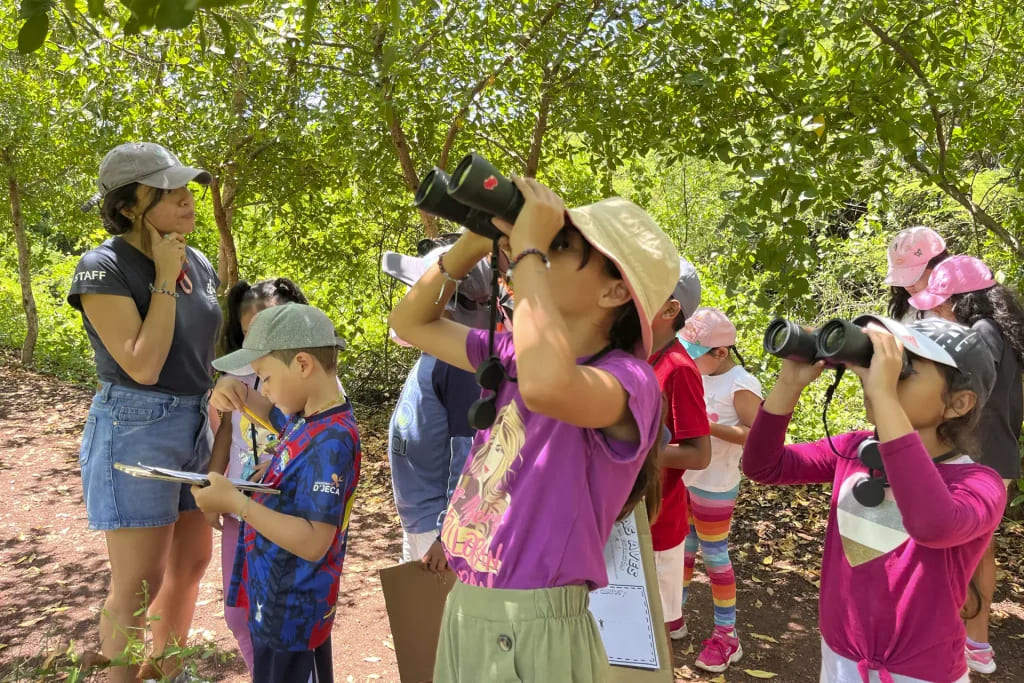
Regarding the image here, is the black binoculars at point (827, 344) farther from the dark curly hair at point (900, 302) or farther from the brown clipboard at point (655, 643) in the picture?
the dark curly hair at point (900, 302)

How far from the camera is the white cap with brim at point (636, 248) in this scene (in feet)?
4.91

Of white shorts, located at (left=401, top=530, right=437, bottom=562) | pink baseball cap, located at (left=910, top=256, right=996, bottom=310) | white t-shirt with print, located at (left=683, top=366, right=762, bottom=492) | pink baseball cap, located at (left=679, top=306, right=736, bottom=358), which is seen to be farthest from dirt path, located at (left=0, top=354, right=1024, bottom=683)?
pink baseball cap, located at (left=910, top=256, right=996, bottom=310)

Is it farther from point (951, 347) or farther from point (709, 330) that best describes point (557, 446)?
point (709, 330)

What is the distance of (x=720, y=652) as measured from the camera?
354 cm

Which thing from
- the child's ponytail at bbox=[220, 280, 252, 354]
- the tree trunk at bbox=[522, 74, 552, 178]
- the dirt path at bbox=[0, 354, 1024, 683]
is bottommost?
the dirt path at bbox=[0, 354, 1024, 683]

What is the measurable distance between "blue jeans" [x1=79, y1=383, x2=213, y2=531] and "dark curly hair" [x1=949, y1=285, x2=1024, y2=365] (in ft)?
10.1

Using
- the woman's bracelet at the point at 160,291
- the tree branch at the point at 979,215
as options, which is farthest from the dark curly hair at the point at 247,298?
the tree branch at the point at 979,215

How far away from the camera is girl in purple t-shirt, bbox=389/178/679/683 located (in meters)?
1.42

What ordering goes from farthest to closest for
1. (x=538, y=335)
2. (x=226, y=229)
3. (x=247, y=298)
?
(x=226, y=229) → (x=247, y=298) → (x=538, y=335)

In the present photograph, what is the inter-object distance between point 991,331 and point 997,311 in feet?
0.41

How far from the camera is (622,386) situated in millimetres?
1474

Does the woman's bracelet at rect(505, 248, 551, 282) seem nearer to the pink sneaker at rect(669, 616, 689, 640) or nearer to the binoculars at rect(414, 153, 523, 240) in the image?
the binoculars at rect(414, 153, 523, 240)

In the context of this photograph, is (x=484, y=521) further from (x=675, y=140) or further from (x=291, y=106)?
(x=291, y=106)

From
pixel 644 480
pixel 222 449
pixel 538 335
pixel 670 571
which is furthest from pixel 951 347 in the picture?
pixel 222 449
